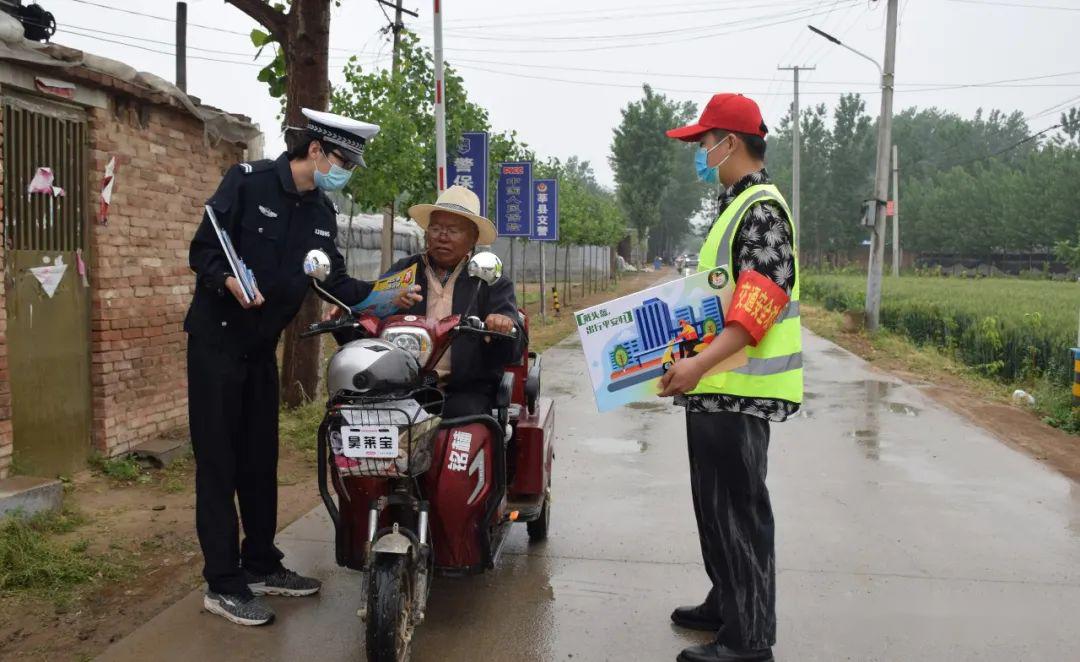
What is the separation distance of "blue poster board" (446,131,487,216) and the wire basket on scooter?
32.4ft

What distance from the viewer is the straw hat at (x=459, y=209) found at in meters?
4.20

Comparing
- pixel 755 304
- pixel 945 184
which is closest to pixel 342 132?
pixel 755 304

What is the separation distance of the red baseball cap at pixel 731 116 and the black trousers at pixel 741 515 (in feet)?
3.45

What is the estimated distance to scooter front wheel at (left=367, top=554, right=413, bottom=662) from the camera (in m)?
3.19

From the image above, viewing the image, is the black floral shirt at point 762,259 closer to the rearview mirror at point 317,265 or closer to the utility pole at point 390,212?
the rearview mirror at point 317,265

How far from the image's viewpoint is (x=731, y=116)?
11.5ft

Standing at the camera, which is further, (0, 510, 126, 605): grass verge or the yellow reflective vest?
(0, 510, 126, 605): grass verge

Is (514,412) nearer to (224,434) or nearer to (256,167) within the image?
(224,434)

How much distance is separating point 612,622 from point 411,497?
1.13 metres

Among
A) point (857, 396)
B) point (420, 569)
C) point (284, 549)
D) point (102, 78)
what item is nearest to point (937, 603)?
point (420, 569)

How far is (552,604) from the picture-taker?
169 inches

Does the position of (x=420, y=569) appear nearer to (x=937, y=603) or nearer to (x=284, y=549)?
(x=284, y=549)

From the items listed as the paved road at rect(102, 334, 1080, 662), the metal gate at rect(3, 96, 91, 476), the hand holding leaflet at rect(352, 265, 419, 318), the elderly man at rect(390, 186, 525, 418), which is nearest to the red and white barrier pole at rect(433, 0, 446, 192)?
the paved road at rect(102, 334, 1080, 662)

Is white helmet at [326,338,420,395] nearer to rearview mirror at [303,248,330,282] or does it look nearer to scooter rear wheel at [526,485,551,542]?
rearview mirror at [303,248,330,282]
